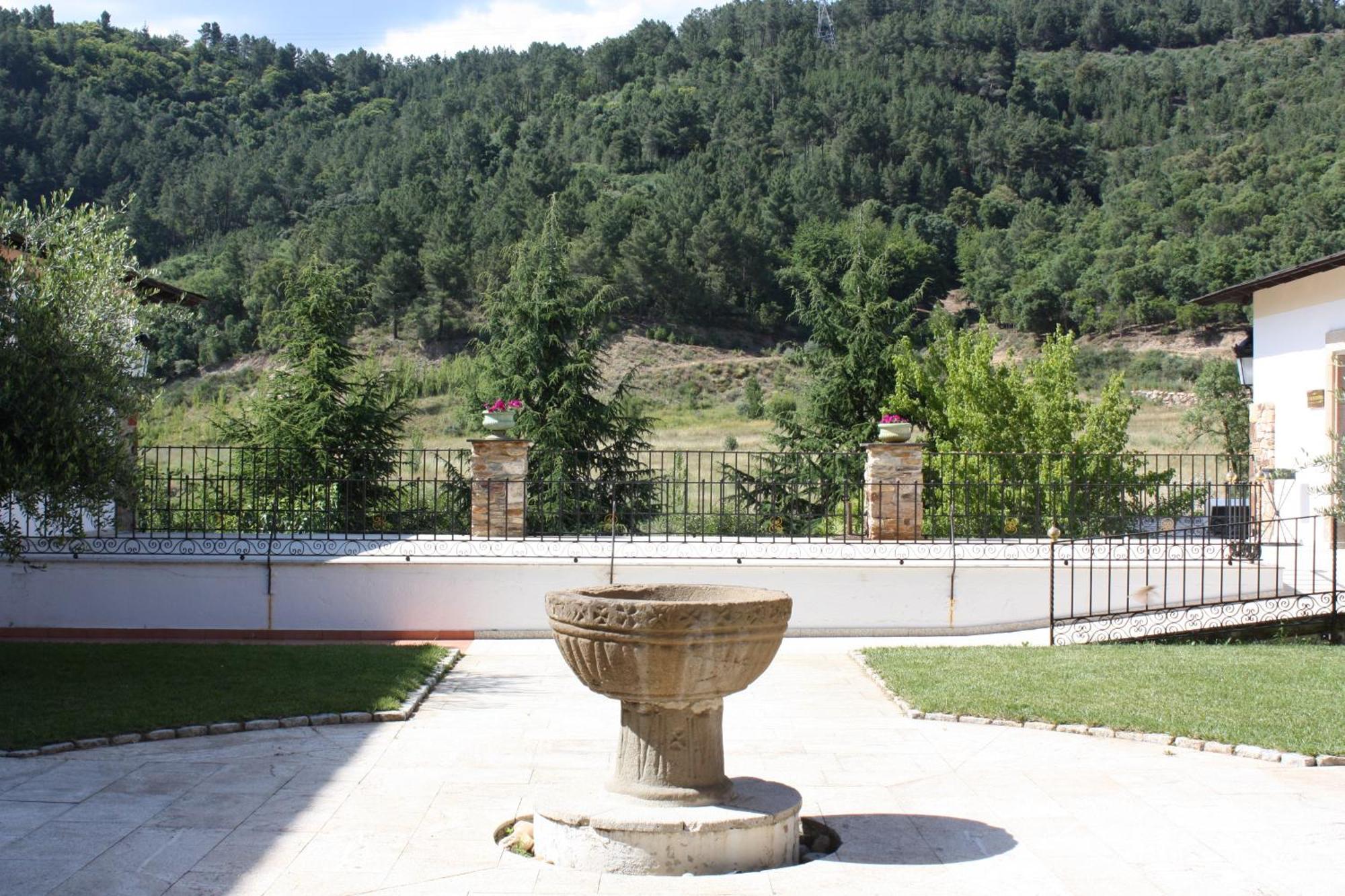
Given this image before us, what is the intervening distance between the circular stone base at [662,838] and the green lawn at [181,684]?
3.51 meters

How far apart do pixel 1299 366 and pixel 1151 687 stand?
8160 mm

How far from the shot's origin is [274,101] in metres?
87.5

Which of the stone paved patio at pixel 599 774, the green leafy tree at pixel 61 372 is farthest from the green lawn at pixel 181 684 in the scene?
the green leafy tree at pixel 61 372

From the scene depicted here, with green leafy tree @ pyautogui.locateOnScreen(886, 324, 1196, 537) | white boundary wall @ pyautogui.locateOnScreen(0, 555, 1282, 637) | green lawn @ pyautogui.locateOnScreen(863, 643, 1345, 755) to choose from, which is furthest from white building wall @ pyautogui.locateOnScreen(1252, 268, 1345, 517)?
green lawn @ pyautogui.locateOnScreen(863, 643, 1345, 755)

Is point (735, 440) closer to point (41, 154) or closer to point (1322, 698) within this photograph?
point (1322, 698)

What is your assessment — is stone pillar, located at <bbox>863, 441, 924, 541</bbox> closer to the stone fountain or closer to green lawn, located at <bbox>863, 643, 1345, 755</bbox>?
green lawn, located at <bbox>863, 643, 1345, 755</bbox>

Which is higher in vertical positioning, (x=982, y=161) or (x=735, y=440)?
(x=982, y=161)

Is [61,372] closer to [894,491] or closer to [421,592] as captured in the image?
[421,592]

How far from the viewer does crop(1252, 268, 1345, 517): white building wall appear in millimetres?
14352

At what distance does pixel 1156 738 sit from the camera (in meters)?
7.28

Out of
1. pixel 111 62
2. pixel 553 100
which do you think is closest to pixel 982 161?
pixel 553 100

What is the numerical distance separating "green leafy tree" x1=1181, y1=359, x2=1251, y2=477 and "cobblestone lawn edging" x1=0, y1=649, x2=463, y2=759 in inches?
1072

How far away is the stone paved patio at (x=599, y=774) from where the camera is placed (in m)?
4.78

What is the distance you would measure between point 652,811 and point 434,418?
35621 millimetres
